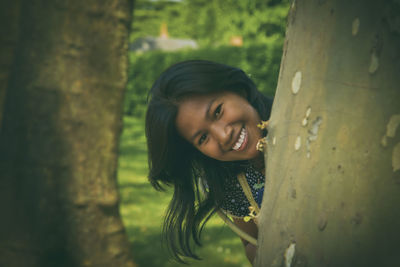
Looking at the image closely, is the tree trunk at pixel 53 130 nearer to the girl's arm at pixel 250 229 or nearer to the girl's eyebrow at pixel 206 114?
the girl's arm at pixel 250 229

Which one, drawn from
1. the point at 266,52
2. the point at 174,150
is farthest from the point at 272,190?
the point at 266,52

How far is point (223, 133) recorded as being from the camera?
174cm

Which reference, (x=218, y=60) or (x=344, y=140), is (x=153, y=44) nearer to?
(x=218, y=60)

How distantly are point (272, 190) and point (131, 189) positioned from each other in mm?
6433

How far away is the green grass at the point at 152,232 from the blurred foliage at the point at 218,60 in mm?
3934

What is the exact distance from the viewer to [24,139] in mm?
2766

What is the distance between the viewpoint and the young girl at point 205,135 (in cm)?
180

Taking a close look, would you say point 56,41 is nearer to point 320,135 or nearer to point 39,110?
point 39,110

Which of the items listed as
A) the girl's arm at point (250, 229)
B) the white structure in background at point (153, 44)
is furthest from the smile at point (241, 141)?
the white structure in background at point (153, 44)

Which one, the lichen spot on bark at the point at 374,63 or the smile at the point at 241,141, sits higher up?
the lichen spot on bark at the point at 374,63

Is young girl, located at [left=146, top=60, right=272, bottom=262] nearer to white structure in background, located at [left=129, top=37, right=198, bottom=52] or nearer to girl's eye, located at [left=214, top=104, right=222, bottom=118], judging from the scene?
girl's eye, located at [left=214, top=104, right=222, bottom=118]

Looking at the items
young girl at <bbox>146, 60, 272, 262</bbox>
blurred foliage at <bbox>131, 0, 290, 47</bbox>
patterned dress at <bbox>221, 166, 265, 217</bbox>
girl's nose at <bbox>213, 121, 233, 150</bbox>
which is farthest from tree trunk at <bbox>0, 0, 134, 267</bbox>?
blurred foliage at <bbox>131, 0, 290, 47</bbox>

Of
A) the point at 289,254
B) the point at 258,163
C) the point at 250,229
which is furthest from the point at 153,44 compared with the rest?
the point at 289,254

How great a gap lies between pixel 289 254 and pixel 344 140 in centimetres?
31
